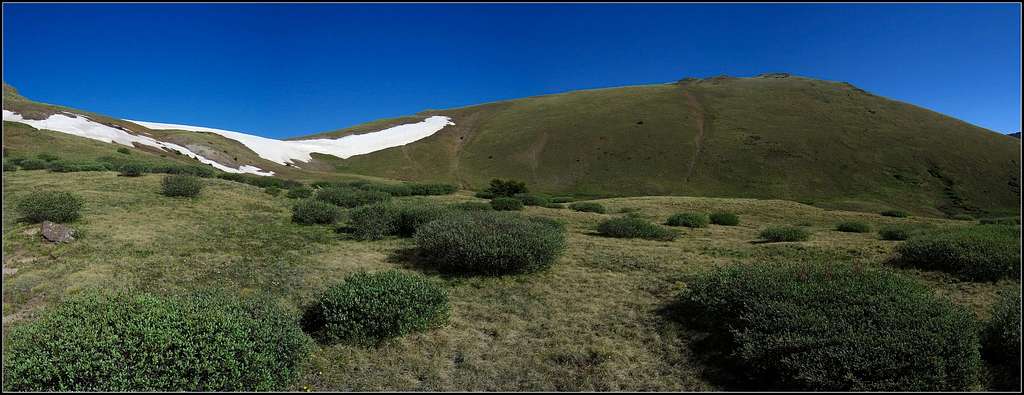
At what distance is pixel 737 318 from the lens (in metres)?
7.41

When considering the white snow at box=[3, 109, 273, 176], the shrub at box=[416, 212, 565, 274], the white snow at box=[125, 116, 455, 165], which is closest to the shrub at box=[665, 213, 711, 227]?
the shrub at box=[416, 212, 565, 274]

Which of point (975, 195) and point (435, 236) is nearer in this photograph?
point (435, 236)

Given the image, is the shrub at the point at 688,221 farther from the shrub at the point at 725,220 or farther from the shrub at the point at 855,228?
the shrub at the point at 855,228

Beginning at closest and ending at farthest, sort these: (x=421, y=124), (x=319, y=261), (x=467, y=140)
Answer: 1. (x=319, y=261)
2. (x=467, y=140)
3. (x=421, y=124)

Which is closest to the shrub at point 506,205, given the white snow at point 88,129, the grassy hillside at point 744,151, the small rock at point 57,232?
the small rock at point 57,232

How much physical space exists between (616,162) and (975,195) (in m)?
43.5

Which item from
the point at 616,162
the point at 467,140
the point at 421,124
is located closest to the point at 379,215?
the point at 616,162

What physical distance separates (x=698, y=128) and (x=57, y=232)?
83.2 m

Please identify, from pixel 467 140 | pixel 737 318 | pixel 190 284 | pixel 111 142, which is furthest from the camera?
pixel 467 140

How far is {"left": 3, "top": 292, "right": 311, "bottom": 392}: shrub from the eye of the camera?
5117mm

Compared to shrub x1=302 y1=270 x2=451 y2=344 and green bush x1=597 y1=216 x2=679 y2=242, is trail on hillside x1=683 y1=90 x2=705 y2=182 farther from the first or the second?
shrub x1=302 y1=270 x2=451 y2=344

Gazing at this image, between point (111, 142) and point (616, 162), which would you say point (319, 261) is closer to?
point (111, 142)

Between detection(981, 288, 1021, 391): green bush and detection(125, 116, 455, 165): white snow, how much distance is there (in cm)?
7732

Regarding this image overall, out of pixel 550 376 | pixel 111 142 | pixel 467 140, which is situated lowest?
pixel 550 376
